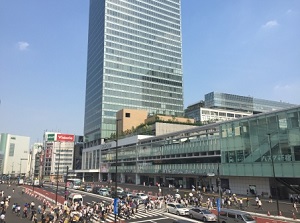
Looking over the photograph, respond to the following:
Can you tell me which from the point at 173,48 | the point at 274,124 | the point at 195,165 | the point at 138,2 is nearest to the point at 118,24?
the point at 138,2

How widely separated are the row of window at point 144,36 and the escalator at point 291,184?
10847 centimetres

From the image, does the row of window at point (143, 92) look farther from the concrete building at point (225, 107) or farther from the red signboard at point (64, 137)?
the red signboard at point (64, 137)

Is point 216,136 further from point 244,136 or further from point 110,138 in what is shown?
point 110,138

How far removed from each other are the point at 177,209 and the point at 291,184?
23182 mm

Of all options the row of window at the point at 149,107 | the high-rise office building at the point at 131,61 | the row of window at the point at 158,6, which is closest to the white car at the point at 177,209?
the high-rise office building at the point at 131,61

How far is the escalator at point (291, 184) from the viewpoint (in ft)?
145

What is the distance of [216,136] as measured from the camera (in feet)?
189

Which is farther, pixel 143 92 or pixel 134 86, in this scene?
pixel 143 92

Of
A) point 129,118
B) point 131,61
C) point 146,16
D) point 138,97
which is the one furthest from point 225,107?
point 129,118

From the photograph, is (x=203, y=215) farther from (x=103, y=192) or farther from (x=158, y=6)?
(x=158, y=6)

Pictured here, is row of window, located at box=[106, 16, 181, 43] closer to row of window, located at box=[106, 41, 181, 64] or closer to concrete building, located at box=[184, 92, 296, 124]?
row of window, located at box=[106, 41, 181, 64]

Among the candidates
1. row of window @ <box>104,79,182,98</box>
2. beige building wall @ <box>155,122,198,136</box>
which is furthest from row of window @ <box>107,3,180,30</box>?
beige building wall @ <box>155,122,198,136</box>

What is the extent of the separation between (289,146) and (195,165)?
80.9 feet

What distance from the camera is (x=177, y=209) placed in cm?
3519
